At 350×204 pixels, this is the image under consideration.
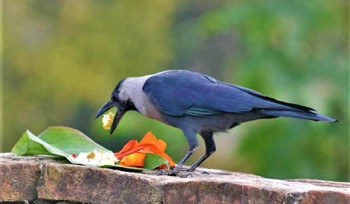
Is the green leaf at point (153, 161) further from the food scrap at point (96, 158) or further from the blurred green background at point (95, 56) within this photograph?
the blurred green background at point (95, 56)

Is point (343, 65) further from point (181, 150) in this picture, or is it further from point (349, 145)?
point (181, 150)

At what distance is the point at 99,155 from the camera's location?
5.23 meters

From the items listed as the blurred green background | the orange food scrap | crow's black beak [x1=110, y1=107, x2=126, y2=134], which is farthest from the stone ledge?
the blurred green background

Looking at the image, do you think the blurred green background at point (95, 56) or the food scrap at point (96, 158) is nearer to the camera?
the food scrap at point (96, 158)

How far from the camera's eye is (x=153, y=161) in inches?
212

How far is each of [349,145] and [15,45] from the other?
869cm

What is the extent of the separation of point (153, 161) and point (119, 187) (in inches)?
27.8

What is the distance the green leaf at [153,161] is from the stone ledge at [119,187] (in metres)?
0.58

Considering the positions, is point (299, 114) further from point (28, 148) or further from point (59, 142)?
point (28, 148)

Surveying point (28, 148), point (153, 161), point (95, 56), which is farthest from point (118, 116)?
point (95, 56)

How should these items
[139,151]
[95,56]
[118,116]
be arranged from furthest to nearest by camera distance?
[95,56] < [118,116] < [139,151]

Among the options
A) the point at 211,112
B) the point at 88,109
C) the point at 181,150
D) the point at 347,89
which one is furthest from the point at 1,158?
the point at 88,109

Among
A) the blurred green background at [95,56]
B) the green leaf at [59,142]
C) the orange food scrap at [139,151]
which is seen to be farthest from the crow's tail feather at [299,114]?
the blurred green background at [95,56]

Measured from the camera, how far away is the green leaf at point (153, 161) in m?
5.36
